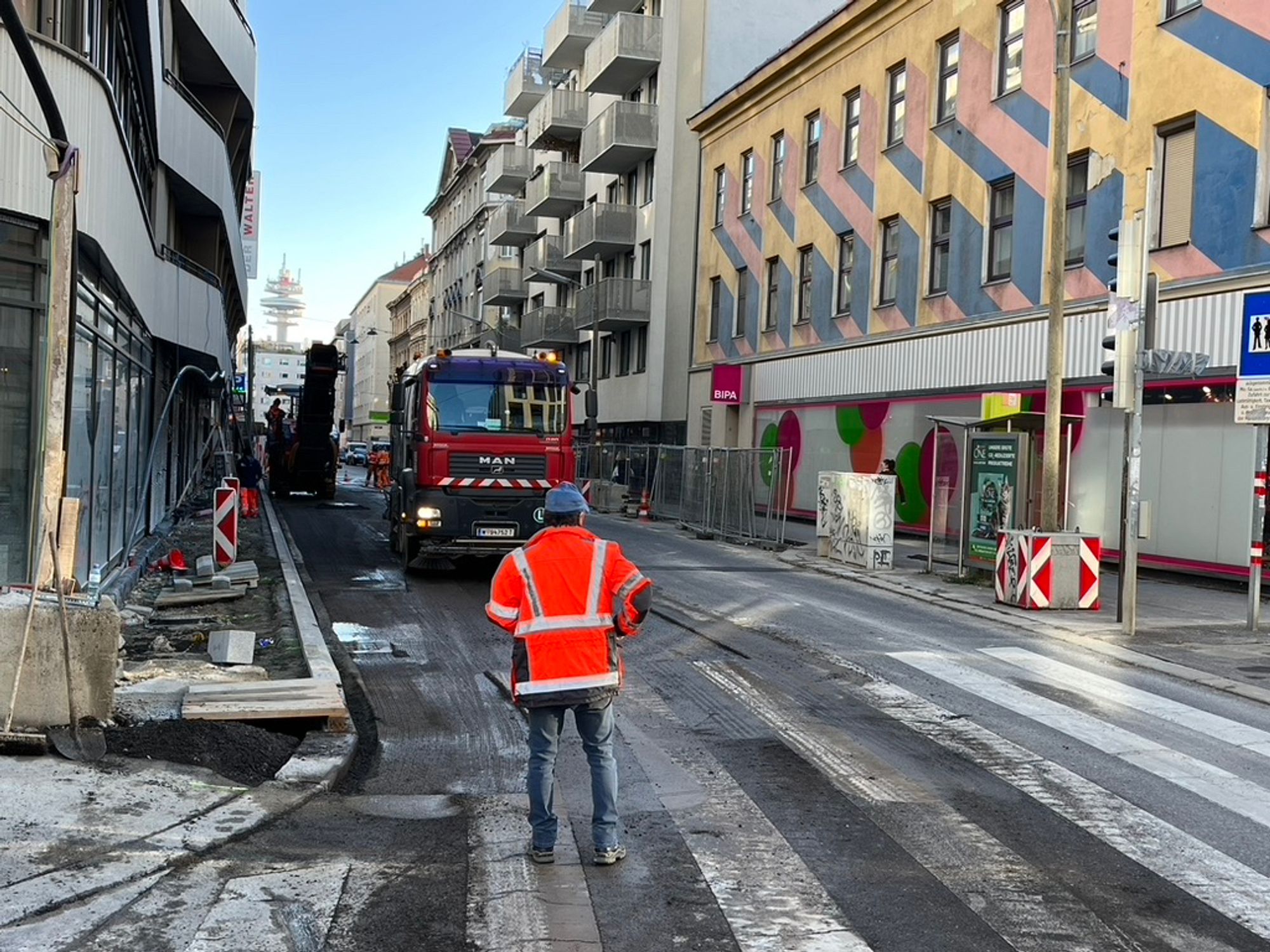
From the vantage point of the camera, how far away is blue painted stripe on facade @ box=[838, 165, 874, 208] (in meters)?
28.2

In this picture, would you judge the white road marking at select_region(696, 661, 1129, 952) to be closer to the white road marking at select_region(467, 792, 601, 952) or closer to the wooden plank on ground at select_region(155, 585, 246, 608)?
the white road marking at select_region(467, 792, 601, 952)

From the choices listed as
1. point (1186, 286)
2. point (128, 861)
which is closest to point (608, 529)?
point (1186, 286)

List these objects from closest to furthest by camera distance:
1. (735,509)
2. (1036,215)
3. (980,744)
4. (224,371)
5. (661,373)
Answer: (980,744) → (1036,215) → (735,509) → (224,371) → (661,373)

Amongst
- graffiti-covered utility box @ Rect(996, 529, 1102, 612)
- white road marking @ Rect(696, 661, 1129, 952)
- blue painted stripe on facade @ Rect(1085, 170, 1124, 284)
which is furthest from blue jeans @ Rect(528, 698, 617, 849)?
blue painted stripe on facade @ Rect(1085, 170, 1124, 284)

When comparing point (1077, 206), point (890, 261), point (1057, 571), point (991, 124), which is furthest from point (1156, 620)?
point (890, 261)

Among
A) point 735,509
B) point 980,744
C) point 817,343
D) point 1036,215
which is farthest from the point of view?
point 817,343

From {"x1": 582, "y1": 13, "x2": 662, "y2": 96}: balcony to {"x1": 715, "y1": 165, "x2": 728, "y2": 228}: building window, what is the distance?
6295mm

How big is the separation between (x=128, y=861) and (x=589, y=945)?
1960 mm

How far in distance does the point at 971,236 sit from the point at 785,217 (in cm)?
891

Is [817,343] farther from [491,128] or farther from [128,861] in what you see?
[491,128]

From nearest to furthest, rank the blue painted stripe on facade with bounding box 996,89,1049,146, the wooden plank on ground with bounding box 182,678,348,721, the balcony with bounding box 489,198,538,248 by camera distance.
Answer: the wooden plank on ground with bounding box 182,678,348,721 < the blue painted stripe on facade with bounding box 996,89,1049,146 < the balcony with bounding box 489,198,538,248

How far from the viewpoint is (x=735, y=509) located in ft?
82.1

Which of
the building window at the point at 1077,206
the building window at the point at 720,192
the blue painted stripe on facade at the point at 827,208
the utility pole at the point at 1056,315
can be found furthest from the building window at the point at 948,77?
the building window at the point at 720,192

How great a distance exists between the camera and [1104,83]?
20.4 metres
